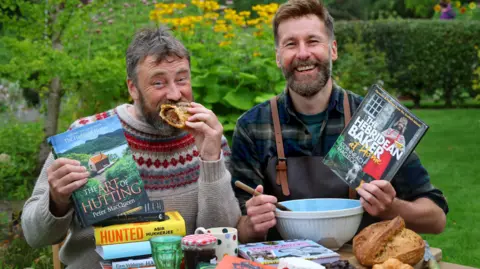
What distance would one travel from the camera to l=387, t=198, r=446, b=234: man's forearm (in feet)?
8.47

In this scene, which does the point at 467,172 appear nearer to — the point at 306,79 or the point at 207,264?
the point at 306,79

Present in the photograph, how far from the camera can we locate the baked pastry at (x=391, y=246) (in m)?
2.17

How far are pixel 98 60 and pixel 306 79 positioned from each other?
3086mm

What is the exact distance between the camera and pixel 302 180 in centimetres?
279

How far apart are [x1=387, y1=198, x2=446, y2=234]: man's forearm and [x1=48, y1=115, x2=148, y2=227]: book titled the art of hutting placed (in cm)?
103

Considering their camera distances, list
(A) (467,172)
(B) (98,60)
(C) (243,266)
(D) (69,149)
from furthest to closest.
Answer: (A) (467,172) < (B) (98,60) < (D) (69,149) < (C) (243,266)

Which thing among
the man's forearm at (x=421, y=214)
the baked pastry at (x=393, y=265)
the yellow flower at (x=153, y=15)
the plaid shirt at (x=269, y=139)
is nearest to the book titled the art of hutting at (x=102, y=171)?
the plaid shirt at (x=269, y=139)

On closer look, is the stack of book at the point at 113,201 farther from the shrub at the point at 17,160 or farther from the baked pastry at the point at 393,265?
the shrub at the point at 17,160

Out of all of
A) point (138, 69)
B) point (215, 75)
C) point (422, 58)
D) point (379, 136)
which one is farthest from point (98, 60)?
point (422, 58)

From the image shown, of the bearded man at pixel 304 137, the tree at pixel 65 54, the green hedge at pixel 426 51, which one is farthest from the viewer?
the green hedge at pixel 426 51

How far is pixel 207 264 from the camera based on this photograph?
6.85ft

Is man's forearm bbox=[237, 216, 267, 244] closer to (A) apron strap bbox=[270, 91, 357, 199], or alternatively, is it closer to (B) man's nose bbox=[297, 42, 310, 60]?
(A) apron strap bbox=[270, 91, 357, 199]

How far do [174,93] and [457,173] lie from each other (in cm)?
621

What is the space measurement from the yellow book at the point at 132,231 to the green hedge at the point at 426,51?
36.6 ft
